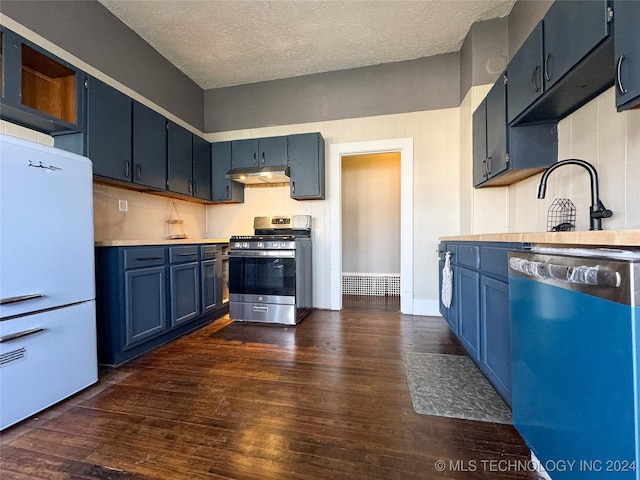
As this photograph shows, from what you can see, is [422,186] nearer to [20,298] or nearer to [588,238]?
[588,238]

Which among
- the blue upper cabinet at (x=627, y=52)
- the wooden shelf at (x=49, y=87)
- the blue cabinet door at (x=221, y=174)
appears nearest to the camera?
the blue upper cabinet at (x=627, y=52)

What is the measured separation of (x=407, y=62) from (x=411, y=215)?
187cm

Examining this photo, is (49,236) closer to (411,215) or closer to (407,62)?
(411,215)

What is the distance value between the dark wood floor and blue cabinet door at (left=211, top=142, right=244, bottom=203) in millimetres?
2115

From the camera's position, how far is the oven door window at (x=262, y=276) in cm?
298

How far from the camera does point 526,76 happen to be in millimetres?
1691

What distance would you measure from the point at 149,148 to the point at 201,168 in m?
0.81

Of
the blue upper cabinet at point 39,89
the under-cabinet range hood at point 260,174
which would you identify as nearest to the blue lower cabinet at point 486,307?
the under-cabinet range hood at point 260,174

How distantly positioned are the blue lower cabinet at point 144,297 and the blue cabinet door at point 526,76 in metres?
2.93

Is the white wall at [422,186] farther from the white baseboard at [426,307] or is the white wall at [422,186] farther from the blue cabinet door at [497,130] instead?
the blue cabinet door at [497,130]

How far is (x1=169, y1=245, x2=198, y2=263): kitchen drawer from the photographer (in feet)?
8.14

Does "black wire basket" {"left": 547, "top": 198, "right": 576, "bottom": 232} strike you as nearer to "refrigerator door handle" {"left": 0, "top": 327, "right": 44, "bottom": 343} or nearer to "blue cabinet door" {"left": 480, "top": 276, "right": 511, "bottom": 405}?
"blue cabinet door" {"left": 480, "top": 276, "right": 511, "bottom": 405}

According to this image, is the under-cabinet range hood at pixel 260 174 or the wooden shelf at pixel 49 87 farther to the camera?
the under-cabinet range hood at pixel 260 174

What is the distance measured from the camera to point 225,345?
2.40 meters
